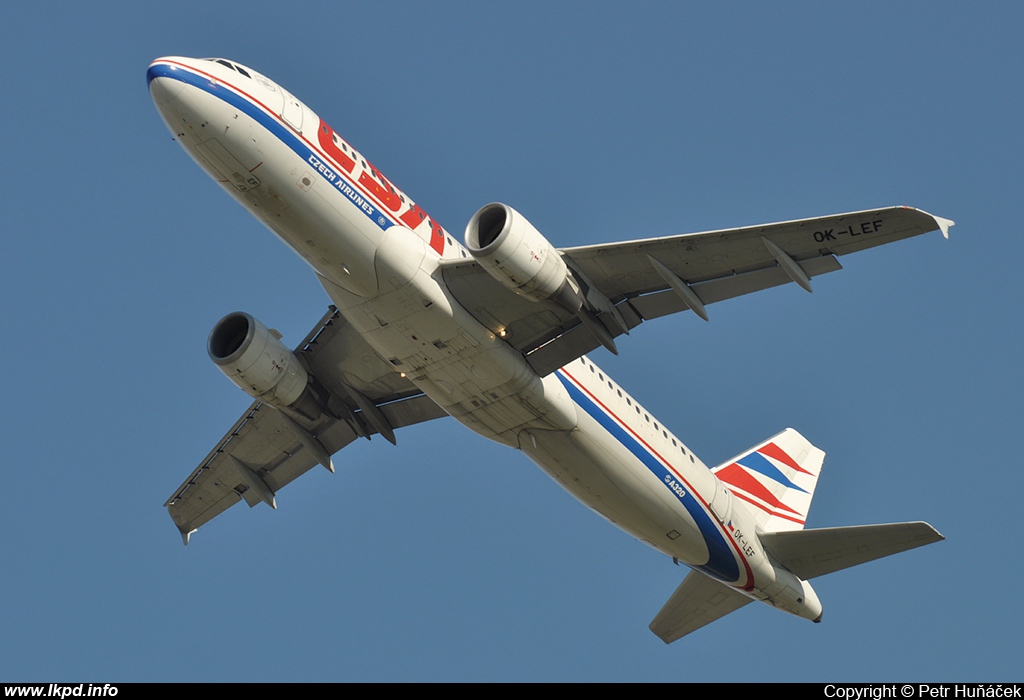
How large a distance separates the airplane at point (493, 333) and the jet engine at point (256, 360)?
36 mm

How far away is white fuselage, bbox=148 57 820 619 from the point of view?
85.4 ft

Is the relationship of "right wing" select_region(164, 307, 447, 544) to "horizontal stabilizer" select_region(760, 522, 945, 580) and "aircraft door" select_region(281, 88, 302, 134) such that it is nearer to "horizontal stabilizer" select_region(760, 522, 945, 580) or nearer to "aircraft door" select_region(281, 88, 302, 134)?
"aircraft door" select_region(281, 88, 302, 134)

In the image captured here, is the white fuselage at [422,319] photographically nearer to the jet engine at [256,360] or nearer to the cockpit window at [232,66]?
the cockpit window at [232,66]

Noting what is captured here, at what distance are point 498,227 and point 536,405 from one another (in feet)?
15.2

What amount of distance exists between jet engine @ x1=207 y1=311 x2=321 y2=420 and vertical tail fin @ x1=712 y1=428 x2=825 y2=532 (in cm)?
1245

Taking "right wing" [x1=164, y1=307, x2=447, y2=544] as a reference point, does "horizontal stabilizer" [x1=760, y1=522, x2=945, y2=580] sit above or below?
above

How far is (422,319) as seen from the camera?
2752 cm

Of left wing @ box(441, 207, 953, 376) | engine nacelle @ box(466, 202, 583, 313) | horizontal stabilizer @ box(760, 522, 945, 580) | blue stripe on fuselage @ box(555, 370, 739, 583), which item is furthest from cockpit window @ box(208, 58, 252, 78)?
horizontal stabilizer @ box(760, 522, 945, 580)

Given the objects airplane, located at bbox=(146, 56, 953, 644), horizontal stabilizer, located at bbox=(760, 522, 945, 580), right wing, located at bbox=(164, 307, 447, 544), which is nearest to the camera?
airplane, located at bbox=(146, 56, 953, 644)

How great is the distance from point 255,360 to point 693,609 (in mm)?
13875

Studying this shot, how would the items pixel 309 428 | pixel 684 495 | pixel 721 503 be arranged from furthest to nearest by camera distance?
pixel 309 428
pixel 721 503
pixel 684 495

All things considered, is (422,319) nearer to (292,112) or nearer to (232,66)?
(292,112)

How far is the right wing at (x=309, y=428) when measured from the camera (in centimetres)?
3219

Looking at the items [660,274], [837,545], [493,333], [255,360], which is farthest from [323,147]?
[837,545]
